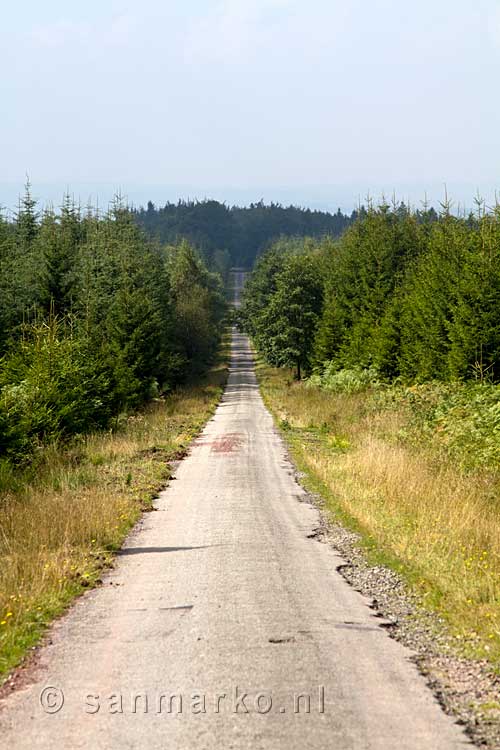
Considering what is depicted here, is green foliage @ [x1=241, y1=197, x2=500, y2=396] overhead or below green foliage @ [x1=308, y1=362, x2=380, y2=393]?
overhead

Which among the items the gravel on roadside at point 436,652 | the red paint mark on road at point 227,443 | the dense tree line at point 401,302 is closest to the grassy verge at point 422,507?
the gravel on roadside at point 436,652

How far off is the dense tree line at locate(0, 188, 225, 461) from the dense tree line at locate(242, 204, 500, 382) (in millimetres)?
11515

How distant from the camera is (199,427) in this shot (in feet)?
118

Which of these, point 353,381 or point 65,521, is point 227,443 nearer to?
point 65,521

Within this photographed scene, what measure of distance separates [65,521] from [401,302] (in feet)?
120

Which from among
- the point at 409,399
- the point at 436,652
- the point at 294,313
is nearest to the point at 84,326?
the point at 409,399

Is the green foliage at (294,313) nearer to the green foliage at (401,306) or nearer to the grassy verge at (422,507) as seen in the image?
the green foliage at (401,306)

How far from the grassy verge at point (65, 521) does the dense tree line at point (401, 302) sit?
13665 mm

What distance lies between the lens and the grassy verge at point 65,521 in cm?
889

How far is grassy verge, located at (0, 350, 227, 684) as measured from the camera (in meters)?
8.89

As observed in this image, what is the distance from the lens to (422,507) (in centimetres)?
1440

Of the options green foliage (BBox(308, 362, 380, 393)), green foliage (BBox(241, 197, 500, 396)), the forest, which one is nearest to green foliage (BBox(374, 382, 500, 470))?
the forest

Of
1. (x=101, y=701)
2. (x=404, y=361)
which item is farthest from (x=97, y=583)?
(x=404, y=361)

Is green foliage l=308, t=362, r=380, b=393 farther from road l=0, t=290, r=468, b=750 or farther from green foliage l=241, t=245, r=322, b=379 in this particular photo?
road l=0, t=290, r=468, b=750
